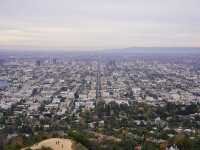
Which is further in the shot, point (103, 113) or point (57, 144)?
point (103, 113)

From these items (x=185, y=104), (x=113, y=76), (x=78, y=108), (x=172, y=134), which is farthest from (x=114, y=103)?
(x=113, y=76)

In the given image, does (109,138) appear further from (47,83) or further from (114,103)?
(47,83)

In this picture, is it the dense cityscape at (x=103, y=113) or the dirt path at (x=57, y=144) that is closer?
the dirt path at (x=57, y=144)

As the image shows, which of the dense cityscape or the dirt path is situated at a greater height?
the dirt path

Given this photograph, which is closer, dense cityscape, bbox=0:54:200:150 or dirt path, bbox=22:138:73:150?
dirt path, bbox=22:138:73:150

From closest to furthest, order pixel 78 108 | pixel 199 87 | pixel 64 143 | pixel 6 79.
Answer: pixel 64 143 < pixel 78 108 < pixel 199 87 < pixel 6 79

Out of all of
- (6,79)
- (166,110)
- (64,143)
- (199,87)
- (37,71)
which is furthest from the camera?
(37,71)

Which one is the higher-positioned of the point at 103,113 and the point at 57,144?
the point at 57,144

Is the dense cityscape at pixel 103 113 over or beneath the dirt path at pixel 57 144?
beneath
